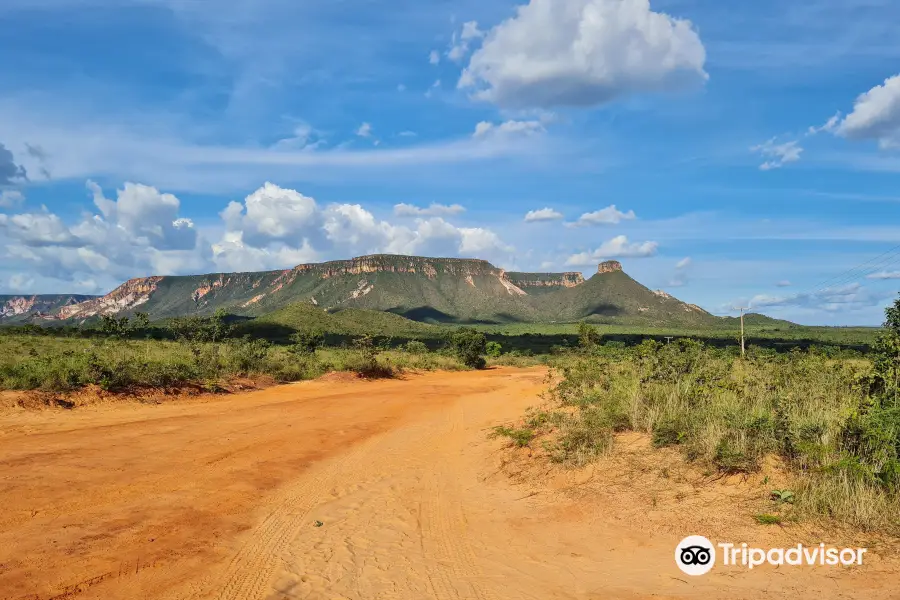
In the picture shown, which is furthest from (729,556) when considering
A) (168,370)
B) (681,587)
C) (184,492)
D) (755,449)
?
(168,370)

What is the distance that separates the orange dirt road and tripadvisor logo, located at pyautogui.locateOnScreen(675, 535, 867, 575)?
15cm

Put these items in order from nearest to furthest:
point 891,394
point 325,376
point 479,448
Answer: point 891,394 → point 479,448 → point 325,376

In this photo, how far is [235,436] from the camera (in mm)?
12539

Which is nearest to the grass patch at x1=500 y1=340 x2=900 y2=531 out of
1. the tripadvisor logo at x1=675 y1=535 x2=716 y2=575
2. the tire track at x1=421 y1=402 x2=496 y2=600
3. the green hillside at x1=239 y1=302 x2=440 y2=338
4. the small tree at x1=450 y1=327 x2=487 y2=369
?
the tripadvisor logo at x1=675 y1=535 x2=716 y2=575

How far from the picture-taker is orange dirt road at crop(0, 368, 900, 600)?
5.36 metres

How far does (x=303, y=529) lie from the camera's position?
7188 mm

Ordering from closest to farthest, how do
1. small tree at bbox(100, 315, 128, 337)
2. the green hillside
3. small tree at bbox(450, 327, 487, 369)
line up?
small tree at bbox(100, 315, 128, 337), small tree at bbox(450, 327, 487, 369), the green hillside

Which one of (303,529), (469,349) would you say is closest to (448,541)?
(303,529)

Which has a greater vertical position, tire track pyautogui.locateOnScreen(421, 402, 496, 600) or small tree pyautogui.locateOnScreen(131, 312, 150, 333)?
small tree pyautogui.locateOnScreen(131, 312, 150, 333)

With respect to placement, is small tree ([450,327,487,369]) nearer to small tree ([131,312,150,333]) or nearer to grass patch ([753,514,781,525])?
small tree ([131,312,150,333])

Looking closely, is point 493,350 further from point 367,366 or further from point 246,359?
point 246,359

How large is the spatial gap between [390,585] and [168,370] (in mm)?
16282

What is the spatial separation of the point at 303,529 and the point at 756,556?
540 cm

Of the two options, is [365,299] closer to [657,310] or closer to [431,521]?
[657,310]
